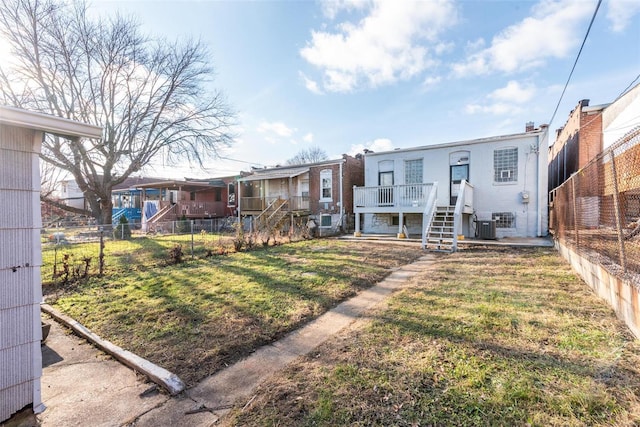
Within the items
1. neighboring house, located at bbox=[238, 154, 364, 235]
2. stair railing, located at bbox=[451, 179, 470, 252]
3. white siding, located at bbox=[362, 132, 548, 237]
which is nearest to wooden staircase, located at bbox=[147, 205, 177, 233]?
neighboring house, located at bbox=[238, 154, 364, 235]

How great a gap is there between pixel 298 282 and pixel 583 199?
601cm

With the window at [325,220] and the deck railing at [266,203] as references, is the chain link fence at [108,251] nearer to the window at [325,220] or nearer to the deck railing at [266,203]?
the window at [325,220]

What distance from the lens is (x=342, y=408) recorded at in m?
2.27

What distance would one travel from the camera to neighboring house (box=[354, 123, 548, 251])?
12680mm

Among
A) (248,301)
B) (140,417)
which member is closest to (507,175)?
(248,301)

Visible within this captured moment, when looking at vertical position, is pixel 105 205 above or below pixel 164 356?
above

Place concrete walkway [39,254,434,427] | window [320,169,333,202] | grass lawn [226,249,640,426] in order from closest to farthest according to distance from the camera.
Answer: grass lawn [226,249,640,426]
concrete walkway [39,254,434,427]
window [320,169,333,202]

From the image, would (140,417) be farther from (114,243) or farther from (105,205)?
(105,205)

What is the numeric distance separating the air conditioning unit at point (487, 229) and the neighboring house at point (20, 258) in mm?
14205

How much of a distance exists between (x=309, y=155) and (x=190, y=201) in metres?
29.2

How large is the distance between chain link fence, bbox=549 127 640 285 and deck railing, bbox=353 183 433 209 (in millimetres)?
7084

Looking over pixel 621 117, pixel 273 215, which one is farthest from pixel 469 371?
pixel 621 117

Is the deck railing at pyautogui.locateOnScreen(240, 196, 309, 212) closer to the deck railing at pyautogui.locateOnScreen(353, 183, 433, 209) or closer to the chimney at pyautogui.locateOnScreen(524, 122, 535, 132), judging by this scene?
the deck railing at pyautogui.locateOnScreen(353, 183, 433, 209)

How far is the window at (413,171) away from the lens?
1558 centimetres
